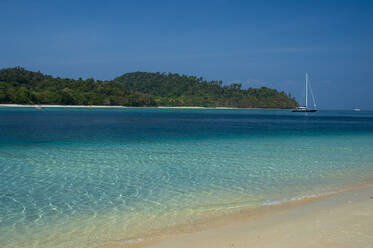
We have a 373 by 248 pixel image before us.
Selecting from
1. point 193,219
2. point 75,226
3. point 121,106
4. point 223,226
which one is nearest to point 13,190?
point 75,226

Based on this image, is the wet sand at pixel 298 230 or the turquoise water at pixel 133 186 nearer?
the wet sand at pixel 298 230

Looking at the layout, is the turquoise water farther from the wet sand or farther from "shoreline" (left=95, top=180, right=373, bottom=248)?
the wet sand

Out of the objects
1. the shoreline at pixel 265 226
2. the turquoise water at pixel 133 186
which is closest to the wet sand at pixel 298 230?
the shoreline at pixel 265 226

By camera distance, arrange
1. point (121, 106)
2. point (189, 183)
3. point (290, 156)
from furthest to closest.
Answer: point (121, 106) → point (290, 156) → point (189, 183)

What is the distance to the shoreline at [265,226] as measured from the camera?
5.08 meters

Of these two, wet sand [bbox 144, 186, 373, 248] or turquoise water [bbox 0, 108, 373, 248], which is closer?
wet sand [bbox 144, 186, 373, 248]

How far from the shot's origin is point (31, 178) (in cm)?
986

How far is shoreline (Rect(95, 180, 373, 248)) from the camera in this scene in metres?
5.08

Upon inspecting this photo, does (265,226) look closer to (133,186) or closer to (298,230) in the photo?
(298,230)

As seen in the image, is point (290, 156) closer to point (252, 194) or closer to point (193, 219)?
point (252, 194)

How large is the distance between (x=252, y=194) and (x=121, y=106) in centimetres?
15130

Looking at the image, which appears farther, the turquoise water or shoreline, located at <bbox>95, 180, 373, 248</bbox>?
the turquoise water

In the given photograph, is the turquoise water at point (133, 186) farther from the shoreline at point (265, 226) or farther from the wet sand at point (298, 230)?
the wet sand at point (298, 230)

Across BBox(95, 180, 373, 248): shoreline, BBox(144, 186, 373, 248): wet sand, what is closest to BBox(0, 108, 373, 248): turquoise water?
BBox(95, 180, 373, 248): shoreline
